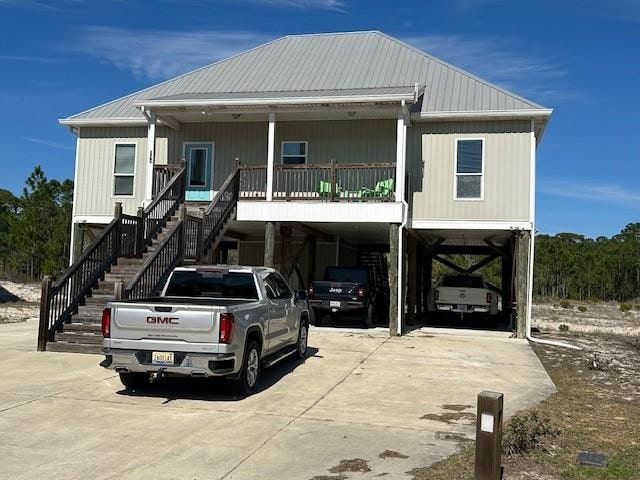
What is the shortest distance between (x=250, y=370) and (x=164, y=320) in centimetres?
147

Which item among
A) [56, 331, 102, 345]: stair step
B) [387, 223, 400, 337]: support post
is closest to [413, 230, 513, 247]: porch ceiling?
[387, 223, 400, 337]: support post

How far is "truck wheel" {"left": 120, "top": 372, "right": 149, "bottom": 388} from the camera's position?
8711mm

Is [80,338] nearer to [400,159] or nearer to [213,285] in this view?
[213,285]

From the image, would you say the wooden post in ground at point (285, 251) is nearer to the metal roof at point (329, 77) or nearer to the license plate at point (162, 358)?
the metal roof at point (329, 77)

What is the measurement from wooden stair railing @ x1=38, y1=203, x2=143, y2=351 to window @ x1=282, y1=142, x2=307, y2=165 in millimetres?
6191

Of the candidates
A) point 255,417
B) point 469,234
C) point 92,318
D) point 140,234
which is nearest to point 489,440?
point 255,417

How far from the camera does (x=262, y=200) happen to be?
17.9 meters

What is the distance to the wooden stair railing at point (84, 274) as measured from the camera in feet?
39.1

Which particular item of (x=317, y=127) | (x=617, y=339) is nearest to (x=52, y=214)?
(x=317, y=127)

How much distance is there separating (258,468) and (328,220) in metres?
11.6

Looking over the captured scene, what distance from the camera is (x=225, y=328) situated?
786 centimetres

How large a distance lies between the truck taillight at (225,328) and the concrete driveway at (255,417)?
88 centimetres

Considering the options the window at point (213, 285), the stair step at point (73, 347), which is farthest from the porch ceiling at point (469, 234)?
the stair step at point (73, 347)

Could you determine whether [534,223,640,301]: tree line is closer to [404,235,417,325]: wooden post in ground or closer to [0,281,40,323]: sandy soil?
[404,235,417,325]: wooden post in ground
